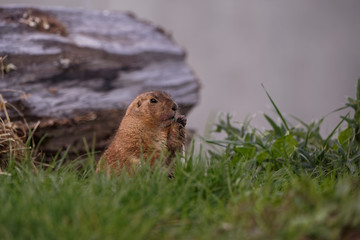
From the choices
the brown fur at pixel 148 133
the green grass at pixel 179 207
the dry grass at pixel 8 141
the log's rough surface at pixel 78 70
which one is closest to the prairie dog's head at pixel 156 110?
the brown fur at pixel 148 133

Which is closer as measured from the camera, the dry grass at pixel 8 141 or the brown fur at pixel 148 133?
the brown fur at pixel 148 133

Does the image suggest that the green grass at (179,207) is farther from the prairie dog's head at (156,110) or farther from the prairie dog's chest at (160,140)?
the prairie dog's head at (156,110)

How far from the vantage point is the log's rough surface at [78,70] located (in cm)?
370

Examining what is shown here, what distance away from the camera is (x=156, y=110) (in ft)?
9.80

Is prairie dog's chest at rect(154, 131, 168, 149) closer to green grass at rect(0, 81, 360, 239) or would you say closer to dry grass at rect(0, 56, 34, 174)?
green grass at rect(0, 81, 360, 239)

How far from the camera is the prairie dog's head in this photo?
2.98m

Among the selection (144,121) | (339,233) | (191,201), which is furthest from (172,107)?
(339,233)

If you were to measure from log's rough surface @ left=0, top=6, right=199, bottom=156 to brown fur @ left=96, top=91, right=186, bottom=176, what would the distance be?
0.91 meters

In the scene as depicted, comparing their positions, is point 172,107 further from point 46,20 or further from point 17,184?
point 46,20

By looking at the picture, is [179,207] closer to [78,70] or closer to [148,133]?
[148,133]

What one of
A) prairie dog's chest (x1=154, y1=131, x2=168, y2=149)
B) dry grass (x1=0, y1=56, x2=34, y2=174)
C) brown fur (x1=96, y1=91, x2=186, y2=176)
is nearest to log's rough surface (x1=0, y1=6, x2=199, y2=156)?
dry grass (x1=0, y1=56, x2=34, y2=174)

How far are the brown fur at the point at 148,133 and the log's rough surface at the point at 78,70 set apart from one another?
0.91 meters

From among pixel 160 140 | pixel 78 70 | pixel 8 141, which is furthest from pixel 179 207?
pixel 78 70

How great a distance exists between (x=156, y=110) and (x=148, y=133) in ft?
0.52
